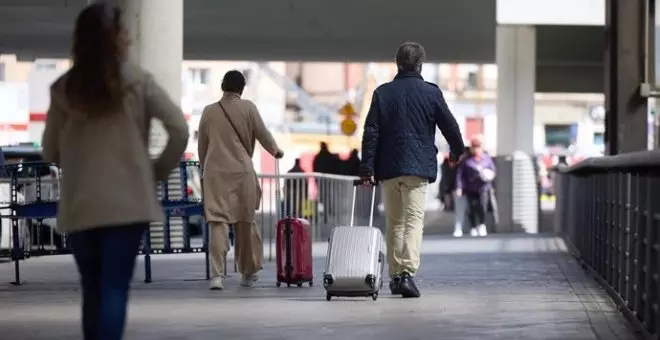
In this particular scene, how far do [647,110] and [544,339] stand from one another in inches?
486

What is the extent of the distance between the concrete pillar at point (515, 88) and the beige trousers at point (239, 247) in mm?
19902

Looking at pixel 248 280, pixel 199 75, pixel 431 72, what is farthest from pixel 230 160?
pixel 431 72

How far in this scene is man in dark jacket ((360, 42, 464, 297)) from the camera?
41.8ft

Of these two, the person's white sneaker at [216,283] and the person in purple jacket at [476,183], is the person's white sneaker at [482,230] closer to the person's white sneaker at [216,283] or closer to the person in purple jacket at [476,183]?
the person in purple jacket at [476,183]

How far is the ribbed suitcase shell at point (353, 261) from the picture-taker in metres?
12.5

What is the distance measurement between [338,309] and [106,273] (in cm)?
523

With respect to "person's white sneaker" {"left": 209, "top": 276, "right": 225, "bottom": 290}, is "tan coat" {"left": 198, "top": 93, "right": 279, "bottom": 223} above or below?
above

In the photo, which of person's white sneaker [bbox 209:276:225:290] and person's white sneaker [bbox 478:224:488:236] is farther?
person's white sneaker [bbox 478:224:488:236]

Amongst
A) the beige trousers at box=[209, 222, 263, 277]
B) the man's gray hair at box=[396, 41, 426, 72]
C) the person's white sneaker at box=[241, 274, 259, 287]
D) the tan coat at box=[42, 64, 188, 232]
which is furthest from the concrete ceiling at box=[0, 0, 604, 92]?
the tan coat at box=[42, 64, 188, 232]

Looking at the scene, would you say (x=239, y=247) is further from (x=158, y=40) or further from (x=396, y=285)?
(x=158, y=40)

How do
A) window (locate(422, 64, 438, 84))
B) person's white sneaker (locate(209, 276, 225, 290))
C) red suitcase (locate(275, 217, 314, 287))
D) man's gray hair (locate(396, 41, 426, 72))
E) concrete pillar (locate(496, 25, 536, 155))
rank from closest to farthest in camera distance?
man's gray hair (locate(396, 41, 426, 72))
person's white sneaker (locate(209, 276, 225, 290))
red suitcase (locate(275, 217, 314, 287))
concrete pillar (locate(496, 25, 536, 155))
window (locate(422, 64, 438, 84))

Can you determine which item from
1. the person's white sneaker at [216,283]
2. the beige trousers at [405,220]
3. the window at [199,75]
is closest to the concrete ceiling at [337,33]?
the person's white sneaker at [216,283]

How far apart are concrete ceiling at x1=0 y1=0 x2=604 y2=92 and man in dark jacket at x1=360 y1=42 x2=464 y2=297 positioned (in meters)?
22.0

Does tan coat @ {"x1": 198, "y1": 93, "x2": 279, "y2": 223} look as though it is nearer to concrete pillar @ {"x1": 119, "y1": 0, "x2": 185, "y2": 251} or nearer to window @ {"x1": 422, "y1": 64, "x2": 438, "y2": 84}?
concrete pillar @ {"x1": 119, "y1": 0, "x2": 185, "y2": 251}
